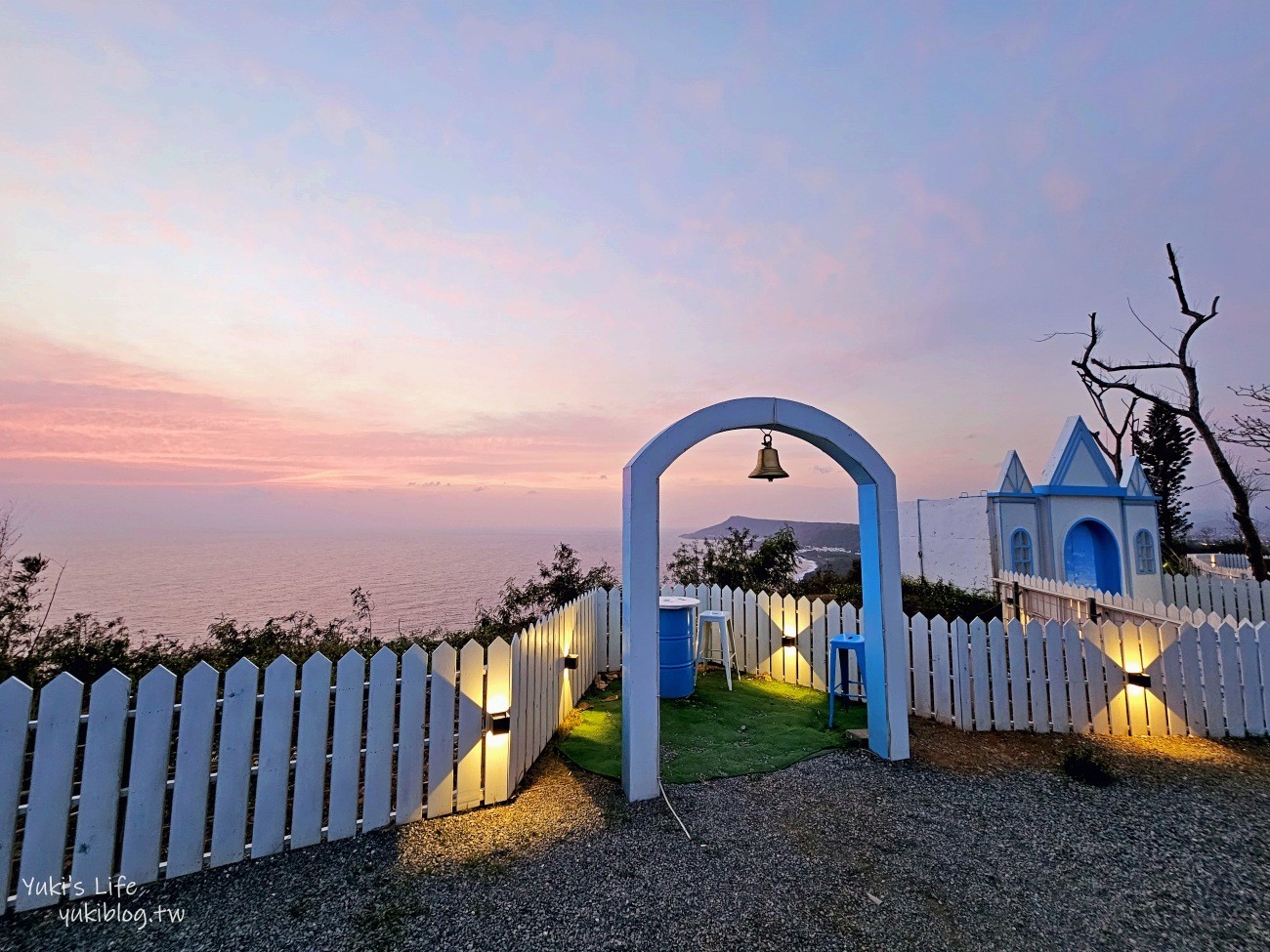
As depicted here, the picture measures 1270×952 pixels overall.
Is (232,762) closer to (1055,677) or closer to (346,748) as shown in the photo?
(346,748)

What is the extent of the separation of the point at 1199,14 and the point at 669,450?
9193 mm

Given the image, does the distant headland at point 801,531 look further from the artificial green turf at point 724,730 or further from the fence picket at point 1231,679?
the fence picket at point 1231,679

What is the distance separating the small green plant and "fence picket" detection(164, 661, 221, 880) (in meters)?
6.64

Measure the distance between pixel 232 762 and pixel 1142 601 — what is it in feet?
29.7

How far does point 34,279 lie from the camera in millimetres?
5059

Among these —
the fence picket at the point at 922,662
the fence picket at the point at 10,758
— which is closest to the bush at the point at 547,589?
the fence picket at the point at 922,662

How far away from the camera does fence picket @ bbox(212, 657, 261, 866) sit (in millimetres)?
3053

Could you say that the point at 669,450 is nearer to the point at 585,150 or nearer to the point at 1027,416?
the point at 585,150

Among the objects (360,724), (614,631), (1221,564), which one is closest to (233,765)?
(360,724)

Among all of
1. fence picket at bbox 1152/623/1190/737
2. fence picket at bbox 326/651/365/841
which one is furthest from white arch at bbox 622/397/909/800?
fence picket at bbox 1152/623/1190/737

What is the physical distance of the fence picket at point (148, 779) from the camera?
113 inches

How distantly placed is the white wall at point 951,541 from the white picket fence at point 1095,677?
208 inches

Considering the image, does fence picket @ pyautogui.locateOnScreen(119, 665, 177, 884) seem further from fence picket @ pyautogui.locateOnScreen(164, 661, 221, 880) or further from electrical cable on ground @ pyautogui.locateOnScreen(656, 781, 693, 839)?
electrical cable on ground @ pyautogui.locateOnScreen(656, 781, 693, 839)

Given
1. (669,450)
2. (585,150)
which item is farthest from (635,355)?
(669,450)
